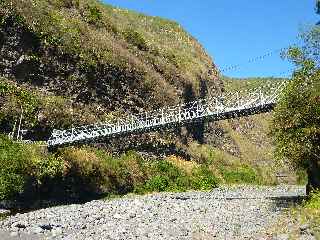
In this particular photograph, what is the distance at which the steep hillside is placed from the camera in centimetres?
4456

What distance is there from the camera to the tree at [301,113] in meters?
23.4

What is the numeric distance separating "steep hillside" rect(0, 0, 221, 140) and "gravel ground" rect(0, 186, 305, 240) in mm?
16925

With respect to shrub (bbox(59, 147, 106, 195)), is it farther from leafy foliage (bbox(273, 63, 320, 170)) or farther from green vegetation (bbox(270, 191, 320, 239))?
green vegetation (bbox(270, 191, 320, 239))

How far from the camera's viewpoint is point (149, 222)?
2142 cm

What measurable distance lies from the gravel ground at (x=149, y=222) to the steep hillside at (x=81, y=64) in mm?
16925

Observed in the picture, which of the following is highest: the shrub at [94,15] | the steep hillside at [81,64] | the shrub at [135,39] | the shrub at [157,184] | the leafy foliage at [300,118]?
the shrub at [94,15]

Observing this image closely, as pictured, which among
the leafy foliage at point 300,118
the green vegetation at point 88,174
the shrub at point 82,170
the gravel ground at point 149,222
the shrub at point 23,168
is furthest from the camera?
the shrub at point 82,170

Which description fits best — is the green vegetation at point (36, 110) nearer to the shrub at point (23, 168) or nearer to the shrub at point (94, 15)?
the shrub at point (23, 168)

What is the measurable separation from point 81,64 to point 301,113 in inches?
1158

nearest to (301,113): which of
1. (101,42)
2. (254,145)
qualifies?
(101,42)

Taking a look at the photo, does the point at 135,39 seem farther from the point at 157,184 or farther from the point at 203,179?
the point at 157,184

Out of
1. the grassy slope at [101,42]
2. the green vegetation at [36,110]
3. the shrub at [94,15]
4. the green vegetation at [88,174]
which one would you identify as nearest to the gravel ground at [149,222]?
the green vegetation at [88,174]

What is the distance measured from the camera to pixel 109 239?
1738 cm

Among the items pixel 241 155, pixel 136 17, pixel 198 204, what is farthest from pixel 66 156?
pixel 136 17
